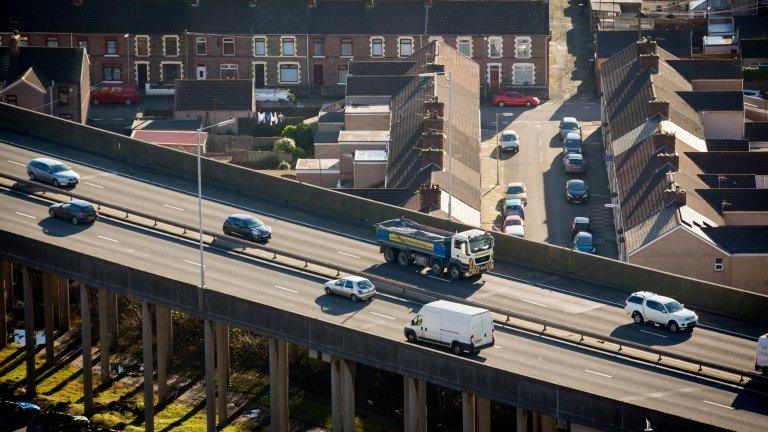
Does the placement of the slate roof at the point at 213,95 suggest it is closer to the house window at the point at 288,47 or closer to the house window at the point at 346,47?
the house window at the point at 288,47

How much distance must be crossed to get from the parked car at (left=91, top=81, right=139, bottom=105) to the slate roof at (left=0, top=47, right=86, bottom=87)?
19.3 feet

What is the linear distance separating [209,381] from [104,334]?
Answer: 11.3 m

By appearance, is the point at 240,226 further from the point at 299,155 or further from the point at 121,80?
the point at 121,80

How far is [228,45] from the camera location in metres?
183

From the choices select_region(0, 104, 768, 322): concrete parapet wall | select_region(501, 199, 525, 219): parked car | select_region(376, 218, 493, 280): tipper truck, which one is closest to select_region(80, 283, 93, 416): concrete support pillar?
select_region(0, 104, 768, 322): concrete parapet wall

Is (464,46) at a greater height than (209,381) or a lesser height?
greater

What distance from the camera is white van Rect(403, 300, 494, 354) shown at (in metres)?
97.4

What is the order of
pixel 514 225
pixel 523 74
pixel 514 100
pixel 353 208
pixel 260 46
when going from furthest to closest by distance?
pixel 260 46 → pixel 523 74 → pixel 514 100 → pixel 514 225 → pixel 353 208

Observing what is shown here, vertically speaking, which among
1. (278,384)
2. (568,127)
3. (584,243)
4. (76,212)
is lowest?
(278,384)

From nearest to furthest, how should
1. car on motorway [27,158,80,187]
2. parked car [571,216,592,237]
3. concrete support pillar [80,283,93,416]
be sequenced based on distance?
concrete support pillar [80,283,93,416] < car on motorway [27,158,80,187] < parked car [571,216,592,237]

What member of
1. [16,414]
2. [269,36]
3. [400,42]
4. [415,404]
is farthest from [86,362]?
[400,42]

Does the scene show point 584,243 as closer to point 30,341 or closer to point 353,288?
point 353,288

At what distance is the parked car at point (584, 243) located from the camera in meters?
134

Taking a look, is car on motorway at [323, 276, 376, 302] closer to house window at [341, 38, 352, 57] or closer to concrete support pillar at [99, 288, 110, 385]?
concrete support pillar at [99, 288, 110, 385]
